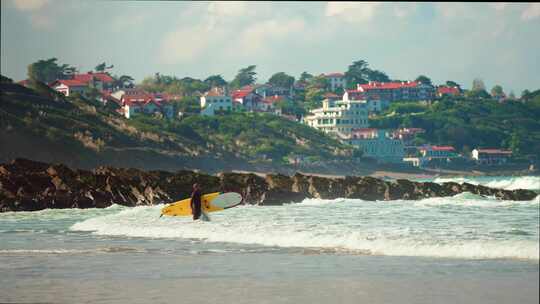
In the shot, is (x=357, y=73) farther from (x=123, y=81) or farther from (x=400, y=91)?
(x=123, y=81)

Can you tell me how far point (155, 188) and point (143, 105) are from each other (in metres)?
89.9

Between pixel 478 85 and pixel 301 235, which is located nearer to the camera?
pixel 301 235

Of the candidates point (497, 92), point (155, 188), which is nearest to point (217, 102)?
point (497, 92)


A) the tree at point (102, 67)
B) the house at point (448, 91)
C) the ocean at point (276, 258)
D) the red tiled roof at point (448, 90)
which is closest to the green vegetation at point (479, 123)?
the house at point (448, 91)

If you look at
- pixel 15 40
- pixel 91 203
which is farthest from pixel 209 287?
pixel 15 40

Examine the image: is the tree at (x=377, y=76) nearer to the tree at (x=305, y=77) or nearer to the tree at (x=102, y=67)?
the tree at (x=305, y=77)

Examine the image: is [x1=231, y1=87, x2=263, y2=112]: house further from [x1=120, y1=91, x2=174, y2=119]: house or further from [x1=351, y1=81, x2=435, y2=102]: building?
[x1=351, y1=81, x2=435, y2=102]: building

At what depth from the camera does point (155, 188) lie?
1216 inches

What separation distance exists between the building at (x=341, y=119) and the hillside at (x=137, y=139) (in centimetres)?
1361

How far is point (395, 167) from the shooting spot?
106 m

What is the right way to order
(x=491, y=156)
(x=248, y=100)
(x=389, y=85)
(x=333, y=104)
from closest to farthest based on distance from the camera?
(x=491, y=156), (x=333, y=104), (x=248, y=100), (x=389, y=85)

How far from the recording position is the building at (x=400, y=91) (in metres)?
157

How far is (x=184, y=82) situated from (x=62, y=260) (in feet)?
490

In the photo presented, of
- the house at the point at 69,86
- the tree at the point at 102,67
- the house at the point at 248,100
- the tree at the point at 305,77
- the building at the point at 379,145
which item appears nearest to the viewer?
the building at the point at 379,145
